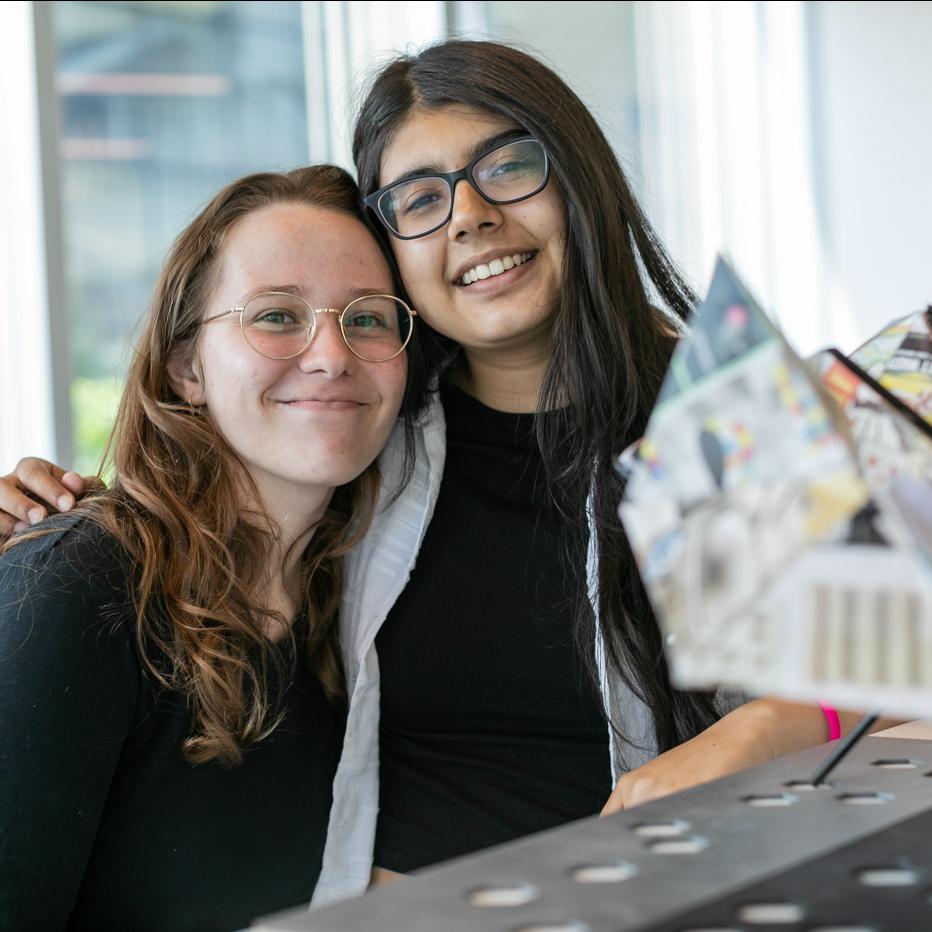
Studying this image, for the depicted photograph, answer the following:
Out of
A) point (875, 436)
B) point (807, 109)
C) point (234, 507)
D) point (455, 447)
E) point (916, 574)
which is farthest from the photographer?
point (807, 109)

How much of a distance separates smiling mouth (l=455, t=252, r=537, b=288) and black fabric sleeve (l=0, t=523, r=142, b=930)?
23.5 inches

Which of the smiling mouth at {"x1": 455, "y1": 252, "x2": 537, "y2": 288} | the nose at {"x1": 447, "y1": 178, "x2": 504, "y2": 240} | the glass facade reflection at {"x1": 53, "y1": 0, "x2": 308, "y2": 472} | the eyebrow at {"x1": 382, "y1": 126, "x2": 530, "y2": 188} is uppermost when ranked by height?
the glass facade reflection at {"x1": 53, "y1": 0, "x2": 308, "y2": 472}

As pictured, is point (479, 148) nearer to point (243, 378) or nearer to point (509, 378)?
point (509, 378)

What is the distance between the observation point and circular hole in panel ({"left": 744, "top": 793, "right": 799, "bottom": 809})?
0.75 meters

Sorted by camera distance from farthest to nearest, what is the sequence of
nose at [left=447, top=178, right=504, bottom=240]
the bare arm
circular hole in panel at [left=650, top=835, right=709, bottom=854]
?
nose at [left=447, top=178, right=504, bottom=240], the bare arm, circular hole in panel at [left=650, top=835, right=709, bottom=854]

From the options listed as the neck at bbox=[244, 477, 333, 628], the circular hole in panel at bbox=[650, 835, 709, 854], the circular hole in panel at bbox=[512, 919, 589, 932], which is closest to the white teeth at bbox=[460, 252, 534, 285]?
the neck at bbox=[244, 477, 333, 628]

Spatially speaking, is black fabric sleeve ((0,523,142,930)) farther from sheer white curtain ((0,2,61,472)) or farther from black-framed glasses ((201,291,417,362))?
sheer white curtain ((0,2,61,472))

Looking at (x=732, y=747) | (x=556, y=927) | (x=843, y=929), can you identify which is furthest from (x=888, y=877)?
(x=732, y=747)

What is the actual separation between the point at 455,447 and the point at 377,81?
0.52 metres

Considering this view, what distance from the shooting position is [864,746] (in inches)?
36.6

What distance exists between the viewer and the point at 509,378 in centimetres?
167

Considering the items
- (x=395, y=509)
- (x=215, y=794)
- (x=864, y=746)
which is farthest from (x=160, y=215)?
(x=864, y=746)

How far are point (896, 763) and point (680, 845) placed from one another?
0.86ft

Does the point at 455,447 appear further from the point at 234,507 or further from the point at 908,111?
the point at 908,111
